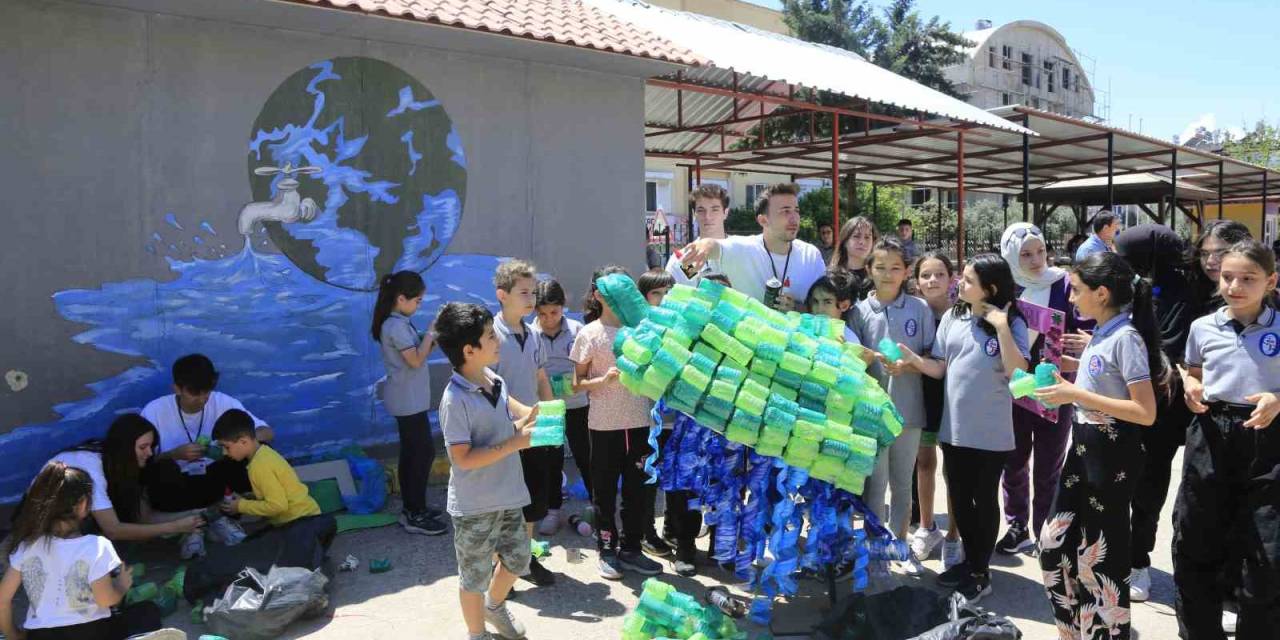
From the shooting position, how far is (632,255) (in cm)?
728

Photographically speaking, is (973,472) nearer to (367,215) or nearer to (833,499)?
(833,499)

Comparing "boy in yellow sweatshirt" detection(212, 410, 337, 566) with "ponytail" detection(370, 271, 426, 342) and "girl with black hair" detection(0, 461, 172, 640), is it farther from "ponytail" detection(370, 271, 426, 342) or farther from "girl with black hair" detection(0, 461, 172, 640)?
"girl with black hair" detection(0, 461, 172, 640)

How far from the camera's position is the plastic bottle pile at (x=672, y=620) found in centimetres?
337

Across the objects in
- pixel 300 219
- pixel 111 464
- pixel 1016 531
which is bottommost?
pixel 1016 531

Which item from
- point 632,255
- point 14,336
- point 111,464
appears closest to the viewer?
point 111,464

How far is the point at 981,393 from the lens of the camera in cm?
387

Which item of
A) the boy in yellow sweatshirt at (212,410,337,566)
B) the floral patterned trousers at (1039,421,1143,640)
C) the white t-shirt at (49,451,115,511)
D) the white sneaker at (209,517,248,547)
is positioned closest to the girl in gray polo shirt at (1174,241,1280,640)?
the floral patterned trousers at (1039,421,1143,640)

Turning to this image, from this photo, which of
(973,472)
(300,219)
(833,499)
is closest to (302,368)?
(300,219)

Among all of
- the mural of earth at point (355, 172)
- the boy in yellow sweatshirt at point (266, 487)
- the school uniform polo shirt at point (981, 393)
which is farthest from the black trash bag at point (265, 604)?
Answer: the school uniform polo shirt at point (981, 393)

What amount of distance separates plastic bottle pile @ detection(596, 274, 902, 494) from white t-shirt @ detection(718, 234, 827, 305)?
1.16 m

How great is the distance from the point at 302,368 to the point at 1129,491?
16.5ft

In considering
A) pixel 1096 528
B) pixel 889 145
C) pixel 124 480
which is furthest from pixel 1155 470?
pixel 889 145

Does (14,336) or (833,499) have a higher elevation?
(14,336)

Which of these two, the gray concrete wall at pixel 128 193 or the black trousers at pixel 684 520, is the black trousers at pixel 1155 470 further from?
the gray concrete wall at pixel 128 193
